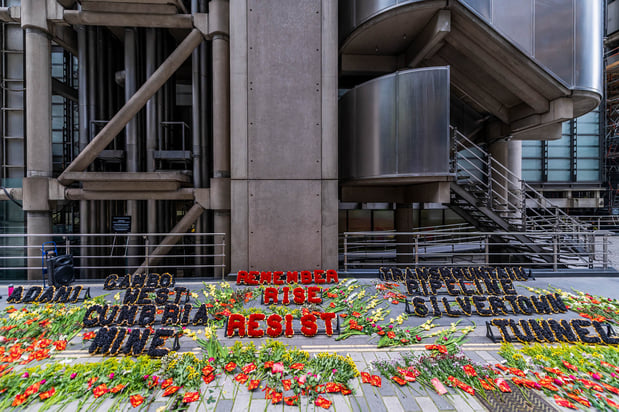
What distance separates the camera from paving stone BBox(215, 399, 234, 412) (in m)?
3.17

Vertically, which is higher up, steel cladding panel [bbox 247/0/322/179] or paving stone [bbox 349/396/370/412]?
steel cladding panel [bbox 247/0/322/179]

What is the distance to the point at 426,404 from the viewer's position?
3254mm

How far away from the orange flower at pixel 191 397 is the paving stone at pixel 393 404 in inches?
85.8

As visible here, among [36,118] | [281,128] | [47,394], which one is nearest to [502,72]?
[281,128]

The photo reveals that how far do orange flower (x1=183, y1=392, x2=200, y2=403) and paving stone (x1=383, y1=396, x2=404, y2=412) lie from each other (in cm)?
218

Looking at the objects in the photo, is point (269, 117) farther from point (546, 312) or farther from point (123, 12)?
point (546, 312)

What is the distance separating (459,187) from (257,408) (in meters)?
9.10

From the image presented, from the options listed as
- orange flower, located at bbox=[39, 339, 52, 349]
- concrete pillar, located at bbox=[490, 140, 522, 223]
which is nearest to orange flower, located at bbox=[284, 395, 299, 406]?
orange flower, located at bbox=[39, 339, 52, 349]

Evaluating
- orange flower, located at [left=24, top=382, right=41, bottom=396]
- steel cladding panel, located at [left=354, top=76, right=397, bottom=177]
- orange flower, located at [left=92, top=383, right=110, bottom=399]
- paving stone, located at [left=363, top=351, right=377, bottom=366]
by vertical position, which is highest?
steel cladding panel, located at [left=354, top=76, right=397, bottom=177]

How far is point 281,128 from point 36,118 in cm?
757

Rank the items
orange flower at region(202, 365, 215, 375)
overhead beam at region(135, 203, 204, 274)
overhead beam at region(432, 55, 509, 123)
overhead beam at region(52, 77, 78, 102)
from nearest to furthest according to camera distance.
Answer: orange flower at region(202, 365, 215, 375)
overhead beam at region(135, 203, 204, 274)
overhead beam at region(432, 55, 509, 123)
overhead beam at region(52, 77, 78, 102)

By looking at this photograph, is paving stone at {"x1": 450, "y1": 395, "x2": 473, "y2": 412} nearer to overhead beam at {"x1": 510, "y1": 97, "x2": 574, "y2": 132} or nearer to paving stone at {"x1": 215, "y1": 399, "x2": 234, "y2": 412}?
paving stone at {"x1": 215, "y1": 399, "x2": 234, "y2": 412}

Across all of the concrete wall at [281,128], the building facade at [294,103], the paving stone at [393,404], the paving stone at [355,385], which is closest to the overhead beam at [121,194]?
the building facade at [294,103]

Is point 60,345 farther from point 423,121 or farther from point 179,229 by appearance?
point 423,121
